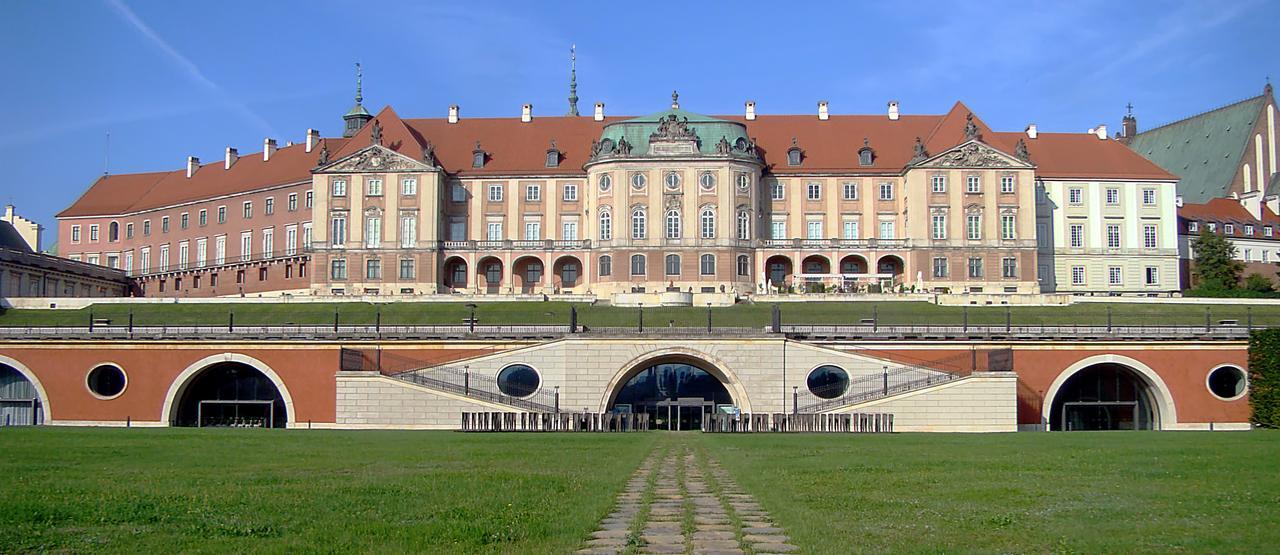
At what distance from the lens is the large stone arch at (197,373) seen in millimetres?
55800

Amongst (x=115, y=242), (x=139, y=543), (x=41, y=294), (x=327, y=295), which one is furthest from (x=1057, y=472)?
(x=115, y=242)

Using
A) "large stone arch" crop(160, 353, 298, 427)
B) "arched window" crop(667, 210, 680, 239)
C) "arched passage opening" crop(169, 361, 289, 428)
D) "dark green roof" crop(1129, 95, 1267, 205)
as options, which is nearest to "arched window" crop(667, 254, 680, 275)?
"arched window" crop(667, 210, 680, 239)

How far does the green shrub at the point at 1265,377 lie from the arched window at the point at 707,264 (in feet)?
129

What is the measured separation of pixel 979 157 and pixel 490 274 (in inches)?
1333

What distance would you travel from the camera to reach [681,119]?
90.6 meters

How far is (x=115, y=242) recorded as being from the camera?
112m

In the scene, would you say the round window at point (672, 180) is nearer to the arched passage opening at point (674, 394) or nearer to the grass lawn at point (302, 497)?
the arched passage opening at point (674, 394)

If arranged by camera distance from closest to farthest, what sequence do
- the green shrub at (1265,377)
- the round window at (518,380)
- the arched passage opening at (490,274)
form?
the green shrub at (1265,377)
the round window at (518,380)
the arched passage opening at (490,274)

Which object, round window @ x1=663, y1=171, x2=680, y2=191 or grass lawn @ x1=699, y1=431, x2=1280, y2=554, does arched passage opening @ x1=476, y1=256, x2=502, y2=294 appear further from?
grass lawn @ x1=699, y1=431, x2=1280, y2=554

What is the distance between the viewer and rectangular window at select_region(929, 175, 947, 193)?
8994 centimetres

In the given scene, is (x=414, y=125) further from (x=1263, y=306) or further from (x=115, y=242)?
(x=1263, y=306)

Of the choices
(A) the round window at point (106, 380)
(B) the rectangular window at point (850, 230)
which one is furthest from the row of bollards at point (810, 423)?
(B) the rectangular window at point (850, 230)

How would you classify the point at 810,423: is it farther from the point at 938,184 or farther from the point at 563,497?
the point at 938,184

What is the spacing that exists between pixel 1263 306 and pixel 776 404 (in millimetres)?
33869
